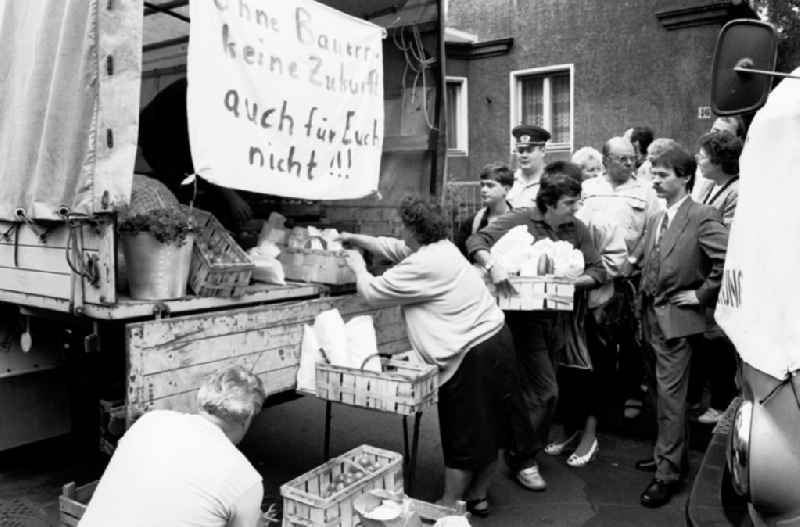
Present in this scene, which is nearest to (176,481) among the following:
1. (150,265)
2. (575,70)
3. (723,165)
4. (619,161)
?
(150,265)

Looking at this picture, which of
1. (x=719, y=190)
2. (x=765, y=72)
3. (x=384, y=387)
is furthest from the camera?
(x=719, y=190)

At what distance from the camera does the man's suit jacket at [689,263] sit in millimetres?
3912

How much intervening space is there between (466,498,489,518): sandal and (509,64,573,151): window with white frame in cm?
1209

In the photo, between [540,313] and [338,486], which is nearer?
[338,486]

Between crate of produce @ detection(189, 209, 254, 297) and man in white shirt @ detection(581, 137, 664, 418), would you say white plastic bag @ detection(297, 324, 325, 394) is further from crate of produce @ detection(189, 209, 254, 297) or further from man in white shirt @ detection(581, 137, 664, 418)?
man in white shirt @ detection(581, 137, 664, 418)

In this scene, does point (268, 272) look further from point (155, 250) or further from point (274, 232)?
point (155, 250)

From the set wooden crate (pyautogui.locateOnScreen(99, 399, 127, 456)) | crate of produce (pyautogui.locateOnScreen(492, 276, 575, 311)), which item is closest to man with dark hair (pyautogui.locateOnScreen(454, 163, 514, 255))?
crate of produce (pyautogui.locateOnScreen(492, 276, 575, 311))

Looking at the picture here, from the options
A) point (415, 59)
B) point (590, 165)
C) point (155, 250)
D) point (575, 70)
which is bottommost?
point (155, 250)

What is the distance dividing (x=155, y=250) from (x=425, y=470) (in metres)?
2.34

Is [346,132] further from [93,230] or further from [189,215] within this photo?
[93,230]

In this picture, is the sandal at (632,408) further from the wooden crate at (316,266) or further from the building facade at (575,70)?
the building facade at (575,70)

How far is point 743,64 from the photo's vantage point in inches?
110

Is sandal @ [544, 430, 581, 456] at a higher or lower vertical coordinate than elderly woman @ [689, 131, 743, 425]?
lower

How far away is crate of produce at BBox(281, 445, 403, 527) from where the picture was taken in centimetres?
301
